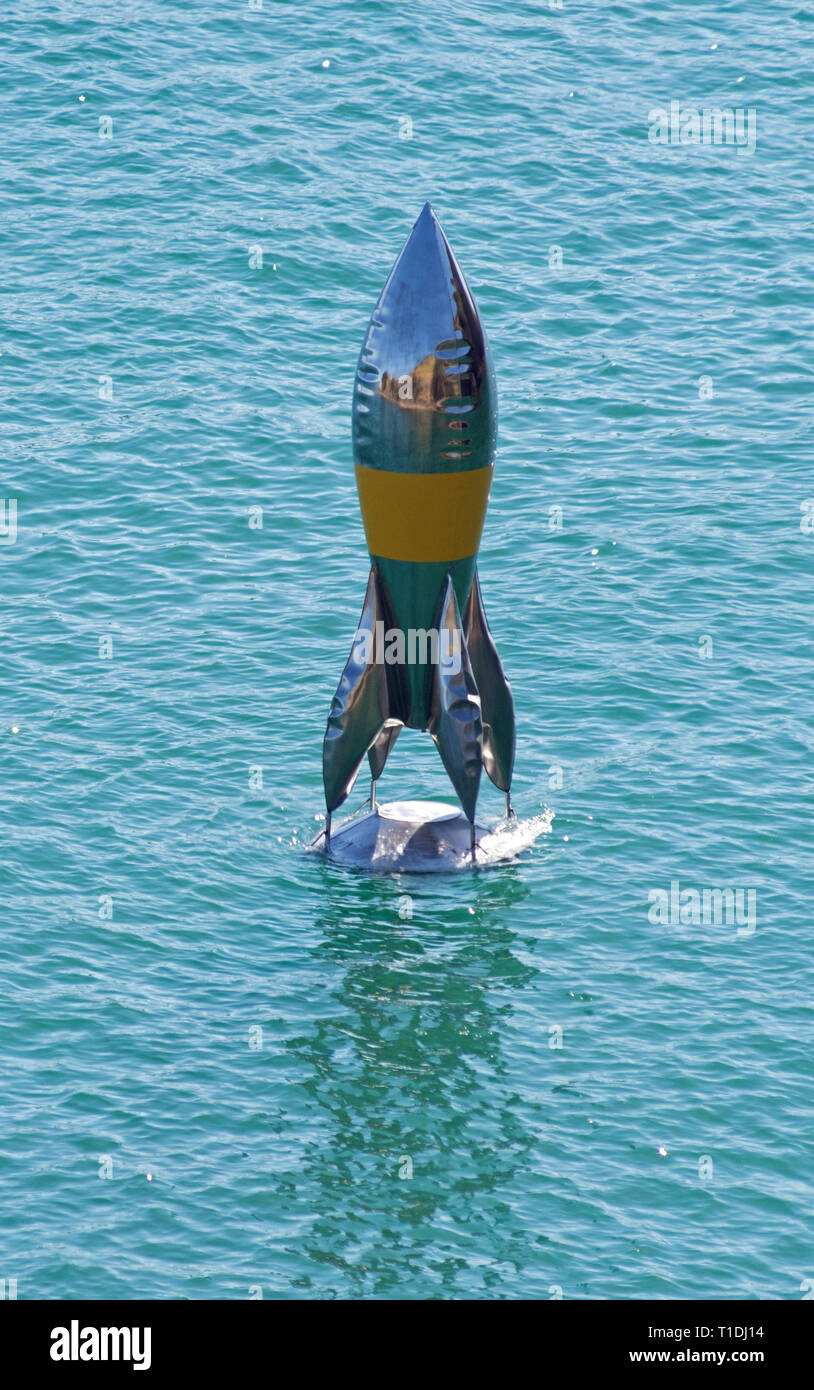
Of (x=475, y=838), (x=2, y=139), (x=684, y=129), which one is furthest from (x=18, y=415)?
(x=684, y=129)

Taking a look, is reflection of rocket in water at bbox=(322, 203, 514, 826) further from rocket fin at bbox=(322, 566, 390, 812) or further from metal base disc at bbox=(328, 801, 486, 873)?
metal base disc at bbox=(328, 801, 486, 873)

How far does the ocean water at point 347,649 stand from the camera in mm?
23844

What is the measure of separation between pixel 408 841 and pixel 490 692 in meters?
2.61

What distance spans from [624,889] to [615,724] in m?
5.57

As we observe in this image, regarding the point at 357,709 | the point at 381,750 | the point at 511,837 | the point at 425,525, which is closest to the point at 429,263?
the point at 425,525

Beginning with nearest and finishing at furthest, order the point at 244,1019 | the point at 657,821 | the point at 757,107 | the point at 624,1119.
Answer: the point at 624,1119 < the point at 244,1019 < the point at 657,821 < the point at 757,107

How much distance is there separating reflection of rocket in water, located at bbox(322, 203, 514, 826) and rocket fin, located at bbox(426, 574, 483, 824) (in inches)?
0.8

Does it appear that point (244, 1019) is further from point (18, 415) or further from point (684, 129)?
point (684, 129)

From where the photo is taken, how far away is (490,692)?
30.8 m

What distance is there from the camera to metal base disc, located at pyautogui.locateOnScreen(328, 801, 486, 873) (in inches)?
1196

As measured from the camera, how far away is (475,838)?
30.6 meters

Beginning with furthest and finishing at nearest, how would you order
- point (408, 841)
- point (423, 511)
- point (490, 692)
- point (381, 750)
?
point (381, 750)
point (490, 692)
point (408, 841)
point (423, 511)

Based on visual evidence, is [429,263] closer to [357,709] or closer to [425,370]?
[425,370]

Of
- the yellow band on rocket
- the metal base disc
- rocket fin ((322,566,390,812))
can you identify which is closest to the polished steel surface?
the yellow band on rocket
